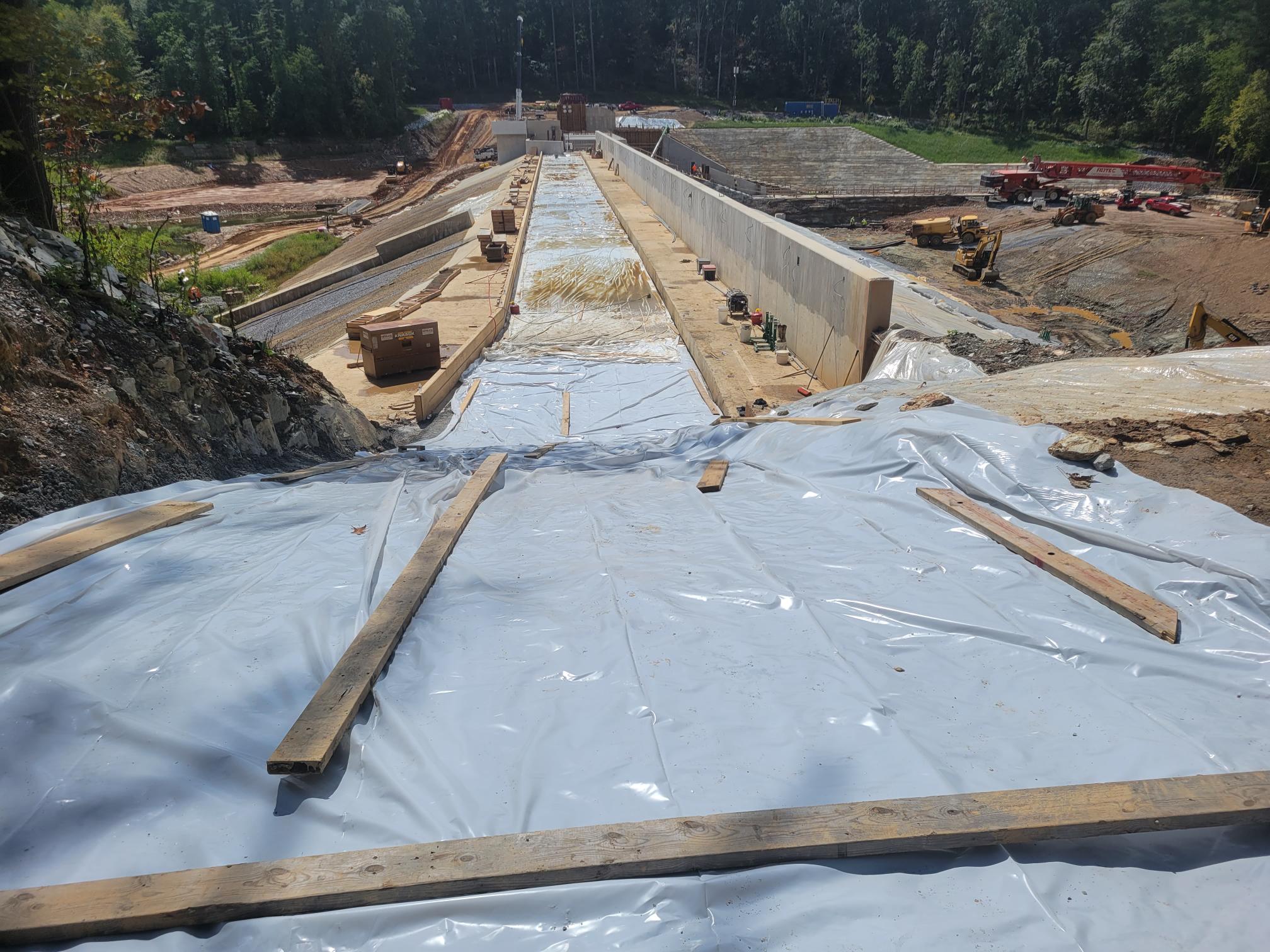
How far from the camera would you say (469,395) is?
11570mm

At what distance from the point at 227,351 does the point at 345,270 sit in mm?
21033

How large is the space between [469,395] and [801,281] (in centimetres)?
560

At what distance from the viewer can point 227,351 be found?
7289mm

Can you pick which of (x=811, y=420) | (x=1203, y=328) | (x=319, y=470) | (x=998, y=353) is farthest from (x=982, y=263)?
(x=319, y=470)

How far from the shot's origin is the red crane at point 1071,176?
128ft

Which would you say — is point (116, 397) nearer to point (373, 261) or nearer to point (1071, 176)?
point (373, 261)

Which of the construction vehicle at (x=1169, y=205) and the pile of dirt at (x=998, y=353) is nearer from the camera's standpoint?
the pile of dirt at (x=998, y=353)

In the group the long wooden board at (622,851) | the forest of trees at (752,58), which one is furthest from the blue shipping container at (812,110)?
the long wooden board at (622,851)

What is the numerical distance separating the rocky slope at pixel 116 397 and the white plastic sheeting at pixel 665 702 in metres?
0.56

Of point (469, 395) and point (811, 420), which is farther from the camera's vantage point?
point (469, 395)

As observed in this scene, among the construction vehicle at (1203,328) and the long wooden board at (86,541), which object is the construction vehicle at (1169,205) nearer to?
the construction vehicle at (1203,328)

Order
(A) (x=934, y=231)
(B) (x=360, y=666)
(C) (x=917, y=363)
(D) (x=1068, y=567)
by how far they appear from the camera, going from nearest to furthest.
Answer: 1. (B) (x=360, y=666)
2. (D) (x=1068, y=567)
3. (C) (x=917, y=363)
4. (A) (x=934, y=231)

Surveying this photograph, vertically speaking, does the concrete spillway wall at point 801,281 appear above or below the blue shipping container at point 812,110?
below

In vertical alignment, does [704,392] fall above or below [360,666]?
below
